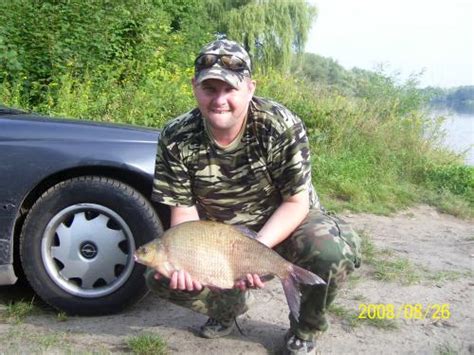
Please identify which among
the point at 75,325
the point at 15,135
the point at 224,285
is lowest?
the point at 75,325

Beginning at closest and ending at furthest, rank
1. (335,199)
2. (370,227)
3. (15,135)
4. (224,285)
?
(224,285) → (15,135) → (370,227) → (335,199)

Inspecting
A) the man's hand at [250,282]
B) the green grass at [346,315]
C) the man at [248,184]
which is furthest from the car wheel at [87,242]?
the green grass at [346,315]

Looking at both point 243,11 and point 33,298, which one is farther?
point 243,11

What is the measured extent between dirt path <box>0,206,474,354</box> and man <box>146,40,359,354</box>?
9.0 inches

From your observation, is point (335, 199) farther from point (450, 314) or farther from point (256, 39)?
point (256, 39)

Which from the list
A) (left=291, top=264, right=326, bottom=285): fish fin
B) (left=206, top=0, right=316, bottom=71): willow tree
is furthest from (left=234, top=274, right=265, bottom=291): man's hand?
(left=206, top=0, right=316, bottom=71): willow tree

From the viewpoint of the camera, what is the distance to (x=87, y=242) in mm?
2912

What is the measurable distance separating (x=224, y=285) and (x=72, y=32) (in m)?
6.53

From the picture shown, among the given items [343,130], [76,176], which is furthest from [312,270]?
[343,130]

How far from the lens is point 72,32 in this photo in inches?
306

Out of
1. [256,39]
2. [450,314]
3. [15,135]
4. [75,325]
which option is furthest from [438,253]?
[256,39]

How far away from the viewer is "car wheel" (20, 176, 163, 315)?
2.88 meters

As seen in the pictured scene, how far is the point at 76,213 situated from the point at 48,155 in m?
0.35
